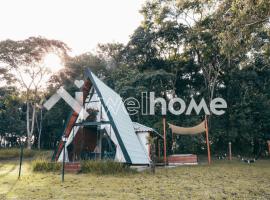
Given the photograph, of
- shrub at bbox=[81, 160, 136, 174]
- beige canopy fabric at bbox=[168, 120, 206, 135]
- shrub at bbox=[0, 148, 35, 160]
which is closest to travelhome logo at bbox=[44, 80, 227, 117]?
shrub at bbox=[0, 148, 35, 160]

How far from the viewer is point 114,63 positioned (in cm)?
3134

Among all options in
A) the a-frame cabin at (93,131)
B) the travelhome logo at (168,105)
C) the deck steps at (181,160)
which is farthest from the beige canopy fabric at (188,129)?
the travelhome logo at (168,105)

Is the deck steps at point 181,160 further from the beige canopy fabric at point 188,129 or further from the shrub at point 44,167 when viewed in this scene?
the shrub at point 44,167

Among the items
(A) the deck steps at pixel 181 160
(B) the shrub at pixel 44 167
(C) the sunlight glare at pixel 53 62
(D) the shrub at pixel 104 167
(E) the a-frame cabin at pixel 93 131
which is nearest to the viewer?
(D) the shrub at pixel 104 167

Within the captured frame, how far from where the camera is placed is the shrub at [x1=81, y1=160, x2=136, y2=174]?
10.9 metres

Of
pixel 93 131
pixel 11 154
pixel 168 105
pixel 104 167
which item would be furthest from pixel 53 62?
pixel 104 167

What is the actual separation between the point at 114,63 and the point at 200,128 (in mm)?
16028

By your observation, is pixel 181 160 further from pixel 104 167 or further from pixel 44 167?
Answer: pixel 44 167

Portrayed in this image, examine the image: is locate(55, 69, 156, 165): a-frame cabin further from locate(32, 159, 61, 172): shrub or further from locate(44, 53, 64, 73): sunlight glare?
locate(44, 53, 64, 73): sunlight glare

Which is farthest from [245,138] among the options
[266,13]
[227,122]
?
[266,13]

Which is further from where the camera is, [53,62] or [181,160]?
[53,62]

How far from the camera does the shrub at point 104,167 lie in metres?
10.9

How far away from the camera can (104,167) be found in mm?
10867

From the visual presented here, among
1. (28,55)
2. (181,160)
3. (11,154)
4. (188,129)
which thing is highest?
(28,55)
